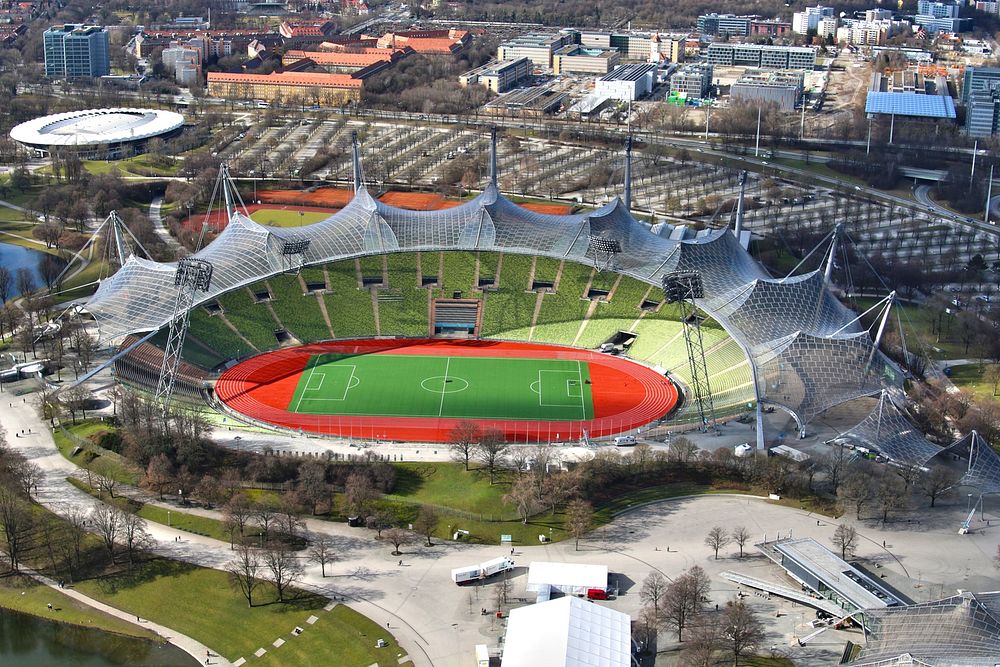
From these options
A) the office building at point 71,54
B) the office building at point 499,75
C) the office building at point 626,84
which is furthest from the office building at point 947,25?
the office building at point 71,54

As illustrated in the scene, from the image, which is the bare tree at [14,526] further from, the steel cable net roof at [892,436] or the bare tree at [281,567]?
the steel cable net roof at [892,436]

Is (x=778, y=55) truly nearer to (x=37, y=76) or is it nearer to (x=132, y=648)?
(x=37, y=76)

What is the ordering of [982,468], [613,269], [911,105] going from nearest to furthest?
[982,468], [613,269], [911,105]

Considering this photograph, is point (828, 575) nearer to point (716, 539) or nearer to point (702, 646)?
point (716, 539)

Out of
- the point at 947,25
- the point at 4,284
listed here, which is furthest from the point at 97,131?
the point at 947,25

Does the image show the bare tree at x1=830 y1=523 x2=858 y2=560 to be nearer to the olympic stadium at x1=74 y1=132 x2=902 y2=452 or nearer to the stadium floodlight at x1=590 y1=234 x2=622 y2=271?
the olympic stadium at x1=74 y1=132 x2=902 y2=452
